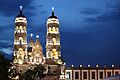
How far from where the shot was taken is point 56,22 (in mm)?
113625

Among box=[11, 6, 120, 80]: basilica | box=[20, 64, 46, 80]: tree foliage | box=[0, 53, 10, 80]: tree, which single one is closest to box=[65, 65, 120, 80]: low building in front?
box=[11, 6, 120, 80]: basilica

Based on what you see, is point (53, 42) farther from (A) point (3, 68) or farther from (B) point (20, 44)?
(A) point (3, 68)

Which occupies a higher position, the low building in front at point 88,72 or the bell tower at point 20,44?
the bell tower at point 20,44

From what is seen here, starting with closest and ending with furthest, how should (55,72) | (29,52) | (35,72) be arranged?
1. (35,72)
2. (55,72)
3. (29,52)

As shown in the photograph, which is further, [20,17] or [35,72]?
[20,17]

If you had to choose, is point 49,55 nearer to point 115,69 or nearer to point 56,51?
point 56,51

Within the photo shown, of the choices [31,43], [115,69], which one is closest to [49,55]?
[31,43]

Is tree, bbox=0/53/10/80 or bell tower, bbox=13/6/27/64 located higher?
bell tower, bbox=13/6/27/64

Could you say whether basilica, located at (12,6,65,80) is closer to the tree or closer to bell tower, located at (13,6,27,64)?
bell tower, located at (13,6,27,64)

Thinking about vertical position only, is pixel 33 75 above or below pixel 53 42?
below

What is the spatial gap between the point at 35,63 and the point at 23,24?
10780 mm

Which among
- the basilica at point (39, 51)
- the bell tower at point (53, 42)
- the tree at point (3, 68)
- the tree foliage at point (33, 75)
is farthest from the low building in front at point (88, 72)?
the tree at point (3, 68)

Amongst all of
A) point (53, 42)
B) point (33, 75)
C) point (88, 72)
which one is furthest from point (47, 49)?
point (33, 75)

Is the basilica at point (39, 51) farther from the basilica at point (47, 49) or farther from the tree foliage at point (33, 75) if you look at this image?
the tree foliage at point (33, 75)
